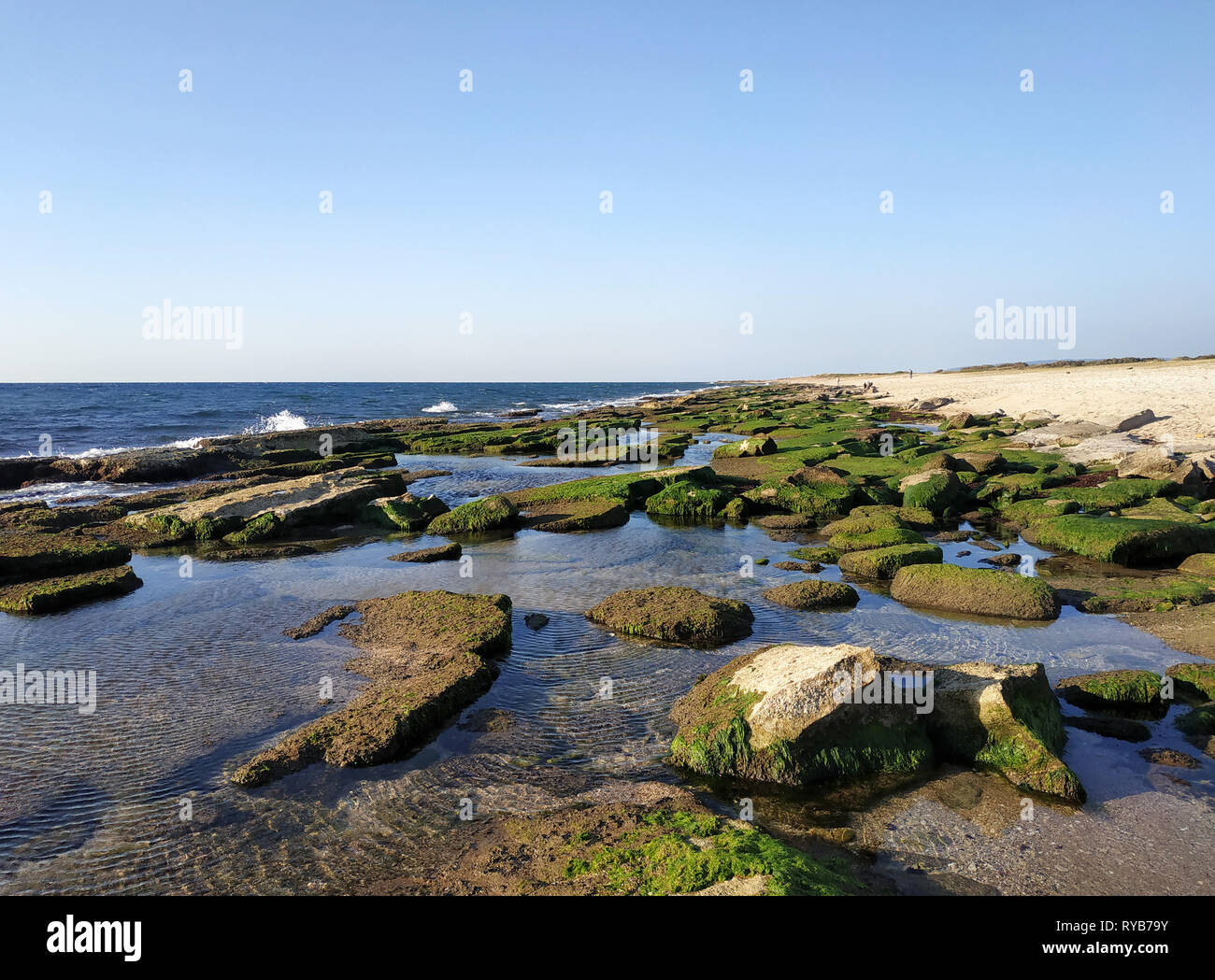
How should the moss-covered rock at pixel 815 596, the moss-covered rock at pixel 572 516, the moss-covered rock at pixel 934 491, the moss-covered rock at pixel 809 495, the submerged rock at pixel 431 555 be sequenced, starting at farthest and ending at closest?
the moss-covered rock at pixel 809 495 < the moss-covered rock at pixel 934 491 < the moss-covered rock at pixel 572 516 < the submerged rock at pixel 431 555 < the moss-covered rock at pixel 815 596

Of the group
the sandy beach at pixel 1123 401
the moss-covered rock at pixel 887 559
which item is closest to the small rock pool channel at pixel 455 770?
the moss-covered rock at pixel 887 559

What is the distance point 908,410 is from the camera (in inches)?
2194

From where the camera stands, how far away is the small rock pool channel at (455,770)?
5598mm

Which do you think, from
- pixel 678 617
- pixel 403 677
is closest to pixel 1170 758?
pixel 678 617

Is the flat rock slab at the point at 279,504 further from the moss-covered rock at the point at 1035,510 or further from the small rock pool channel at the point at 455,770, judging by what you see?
the moss-covered rock at the point at 1035,510

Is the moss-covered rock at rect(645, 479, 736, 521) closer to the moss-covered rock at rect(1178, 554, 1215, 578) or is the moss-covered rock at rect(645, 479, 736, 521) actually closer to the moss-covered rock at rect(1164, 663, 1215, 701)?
the moss-covered rock at rect(1178, 554, 1215, 578)

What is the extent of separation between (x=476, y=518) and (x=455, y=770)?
13548 millimetres

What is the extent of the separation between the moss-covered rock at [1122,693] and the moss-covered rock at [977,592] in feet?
10.1

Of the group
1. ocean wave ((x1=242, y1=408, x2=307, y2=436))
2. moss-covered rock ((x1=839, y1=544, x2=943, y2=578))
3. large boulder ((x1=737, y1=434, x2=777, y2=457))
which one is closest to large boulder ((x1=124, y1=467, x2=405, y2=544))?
moss-covered rock ((x1=839, y1=544, x2=943, y2=578))

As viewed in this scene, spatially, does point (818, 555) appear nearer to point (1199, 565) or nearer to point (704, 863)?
point (1199, 565)

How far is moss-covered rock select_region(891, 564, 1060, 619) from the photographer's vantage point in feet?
38.2

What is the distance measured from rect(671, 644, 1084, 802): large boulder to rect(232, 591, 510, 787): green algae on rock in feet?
10.3
